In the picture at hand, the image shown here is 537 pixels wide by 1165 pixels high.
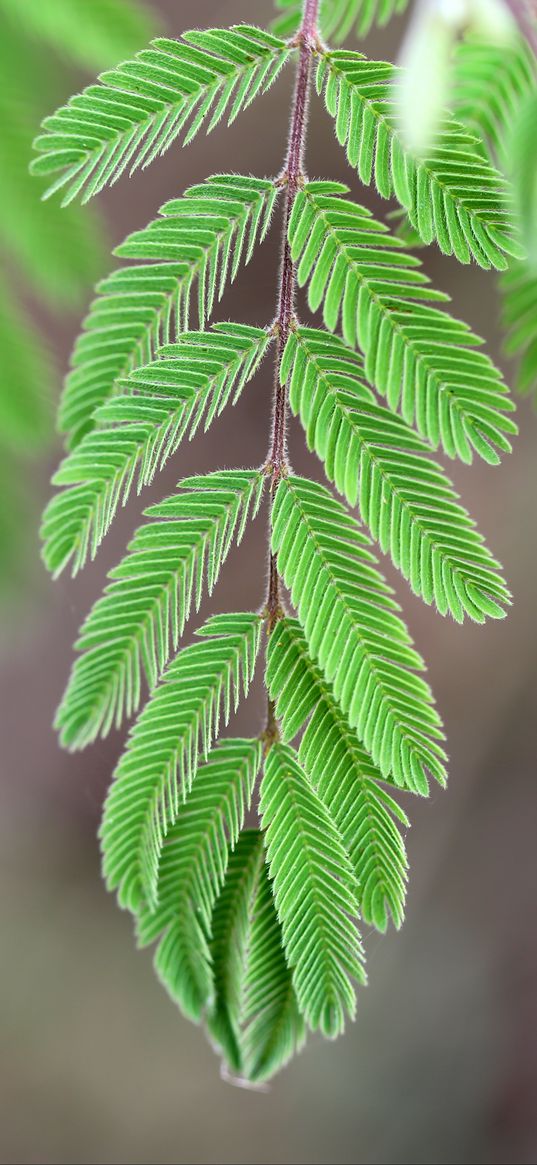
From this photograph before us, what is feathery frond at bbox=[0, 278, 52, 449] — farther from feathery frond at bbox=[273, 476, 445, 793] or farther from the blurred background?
the blurred background

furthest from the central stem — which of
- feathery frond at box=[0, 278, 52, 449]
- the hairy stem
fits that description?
feathery frond at box=[0, 278, 52, 449]

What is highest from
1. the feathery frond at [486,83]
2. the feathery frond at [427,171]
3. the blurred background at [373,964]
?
the feathery frond at [486,83]

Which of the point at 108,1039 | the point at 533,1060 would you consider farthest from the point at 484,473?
the point at 108,1039

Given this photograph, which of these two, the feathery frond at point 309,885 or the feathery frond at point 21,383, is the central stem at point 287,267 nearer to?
the feathery frond at point 309,885

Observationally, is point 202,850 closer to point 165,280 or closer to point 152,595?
point 152,595

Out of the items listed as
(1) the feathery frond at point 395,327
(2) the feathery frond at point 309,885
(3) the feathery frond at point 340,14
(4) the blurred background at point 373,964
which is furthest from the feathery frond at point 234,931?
(4) the blurred background at point 373,964

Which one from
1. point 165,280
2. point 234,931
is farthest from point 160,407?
point 234,931
